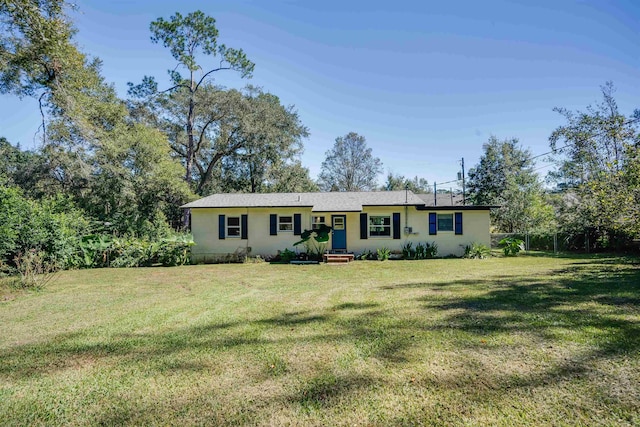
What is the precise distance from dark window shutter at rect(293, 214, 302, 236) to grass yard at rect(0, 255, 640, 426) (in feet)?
28.8

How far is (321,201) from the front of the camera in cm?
1698

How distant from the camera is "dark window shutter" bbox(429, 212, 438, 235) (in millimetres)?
16031

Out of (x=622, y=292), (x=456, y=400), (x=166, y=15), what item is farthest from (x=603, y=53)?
(x=166, y=15)

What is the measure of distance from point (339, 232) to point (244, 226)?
500 centimetres

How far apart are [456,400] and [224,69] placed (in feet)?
A: 83.8

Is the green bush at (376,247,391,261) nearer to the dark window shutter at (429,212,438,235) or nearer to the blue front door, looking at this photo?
the blue front door

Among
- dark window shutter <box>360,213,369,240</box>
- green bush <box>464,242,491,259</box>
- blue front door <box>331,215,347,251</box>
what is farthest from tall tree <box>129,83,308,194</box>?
green bush <box>464,242,491,259</box>

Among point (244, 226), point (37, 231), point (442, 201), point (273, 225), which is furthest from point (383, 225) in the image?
point (37, 231)

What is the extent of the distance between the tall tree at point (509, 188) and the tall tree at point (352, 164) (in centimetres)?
1268

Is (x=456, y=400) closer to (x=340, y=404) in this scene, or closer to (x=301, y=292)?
(x=340, y=404)

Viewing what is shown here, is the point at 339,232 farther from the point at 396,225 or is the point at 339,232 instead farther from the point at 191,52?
the point at 191,52

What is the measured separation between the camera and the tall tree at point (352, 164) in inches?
1581

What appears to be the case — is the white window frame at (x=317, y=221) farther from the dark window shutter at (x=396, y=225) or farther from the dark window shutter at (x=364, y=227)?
the dark window shutter at (x=396, y=225)

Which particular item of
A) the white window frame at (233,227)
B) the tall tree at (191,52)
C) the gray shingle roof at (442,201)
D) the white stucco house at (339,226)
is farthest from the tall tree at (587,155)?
the tall tree at (191,52)
